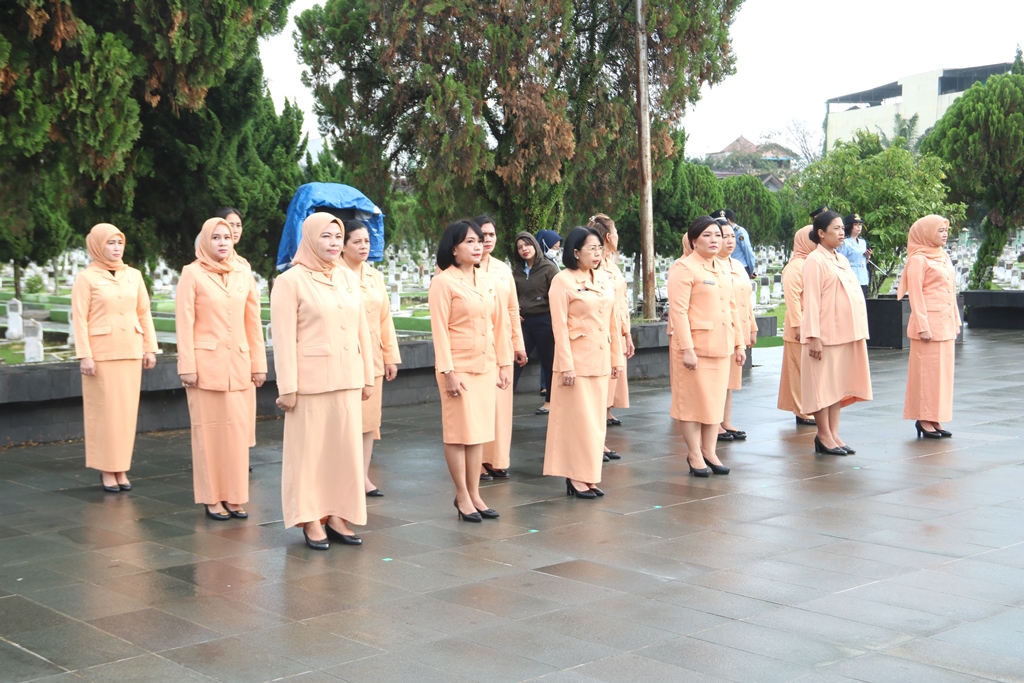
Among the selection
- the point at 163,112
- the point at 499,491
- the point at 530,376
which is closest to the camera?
the point at 499,491

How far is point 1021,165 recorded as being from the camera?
20.3 m

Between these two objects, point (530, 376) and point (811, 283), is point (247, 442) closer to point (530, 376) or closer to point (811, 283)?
point (811, 283)

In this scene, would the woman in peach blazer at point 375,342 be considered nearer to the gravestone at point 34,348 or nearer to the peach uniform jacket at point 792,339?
the peach uniform jacket at point 792,339

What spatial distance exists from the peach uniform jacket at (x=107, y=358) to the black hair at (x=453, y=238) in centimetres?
243

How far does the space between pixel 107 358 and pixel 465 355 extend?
2.60m

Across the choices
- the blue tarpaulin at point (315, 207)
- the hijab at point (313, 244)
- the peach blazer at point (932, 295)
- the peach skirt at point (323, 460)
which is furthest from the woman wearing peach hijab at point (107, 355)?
the peach blazer at point (932, 295)

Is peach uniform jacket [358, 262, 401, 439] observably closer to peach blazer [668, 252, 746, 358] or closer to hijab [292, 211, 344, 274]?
hijab [292, 211, 344, 274]

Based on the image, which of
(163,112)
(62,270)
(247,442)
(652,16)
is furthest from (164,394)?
(62,270)

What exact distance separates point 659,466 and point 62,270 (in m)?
29.5

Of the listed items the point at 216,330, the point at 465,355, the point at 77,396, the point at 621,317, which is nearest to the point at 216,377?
the point at 216,330

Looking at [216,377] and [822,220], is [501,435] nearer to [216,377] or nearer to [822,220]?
[216,377]

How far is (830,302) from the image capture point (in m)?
8.01

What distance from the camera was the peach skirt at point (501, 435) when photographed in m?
7.26

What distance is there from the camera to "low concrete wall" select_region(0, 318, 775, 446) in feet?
28.9
